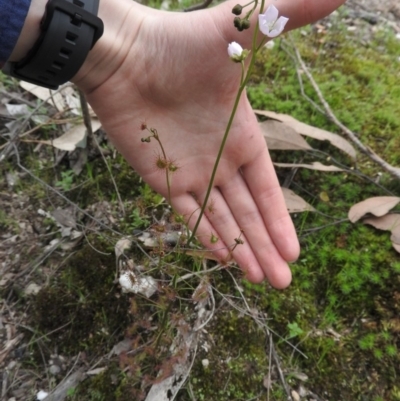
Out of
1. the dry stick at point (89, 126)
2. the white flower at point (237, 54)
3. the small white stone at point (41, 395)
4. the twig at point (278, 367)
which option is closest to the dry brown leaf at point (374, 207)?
the twig at point (278, 367)

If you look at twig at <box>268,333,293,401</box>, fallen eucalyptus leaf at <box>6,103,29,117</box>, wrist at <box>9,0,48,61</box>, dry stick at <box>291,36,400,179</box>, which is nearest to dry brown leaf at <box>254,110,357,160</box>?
dry stick at <box>291,36,400,179</box>

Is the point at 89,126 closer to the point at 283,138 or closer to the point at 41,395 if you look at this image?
the point at 283,138

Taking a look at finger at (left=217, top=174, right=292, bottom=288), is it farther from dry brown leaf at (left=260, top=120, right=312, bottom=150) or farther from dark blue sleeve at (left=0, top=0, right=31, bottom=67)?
dark blue sleeve at (left=0, top=0, right=31, bottom=67)

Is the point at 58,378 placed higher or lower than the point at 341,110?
lower

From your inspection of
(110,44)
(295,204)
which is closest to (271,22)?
(110,44)

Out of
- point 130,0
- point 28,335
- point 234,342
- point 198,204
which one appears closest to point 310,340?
point 234,342

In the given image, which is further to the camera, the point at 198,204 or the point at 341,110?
the point at 341,110

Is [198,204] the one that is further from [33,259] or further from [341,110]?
[341,110]
